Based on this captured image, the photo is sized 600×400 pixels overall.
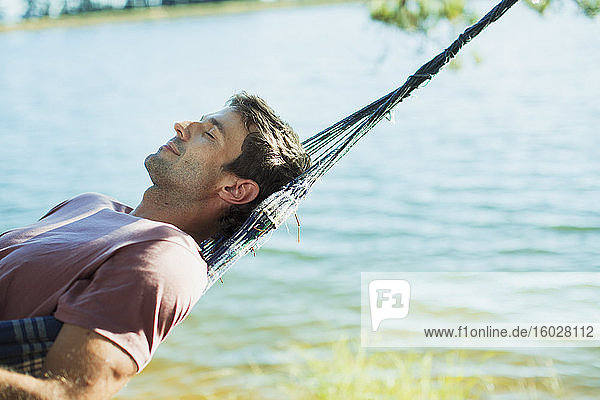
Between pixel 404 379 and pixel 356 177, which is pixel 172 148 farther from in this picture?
pixel 356 177

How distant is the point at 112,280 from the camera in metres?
1.46

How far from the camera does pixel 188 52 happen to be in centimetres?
2314

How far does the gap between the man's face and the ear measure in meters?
0.03

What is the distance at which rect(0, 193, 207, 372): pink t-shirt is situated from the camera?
142 centimetres

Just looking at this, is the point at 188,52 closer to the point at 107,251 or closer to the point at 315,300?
the point at 315,300

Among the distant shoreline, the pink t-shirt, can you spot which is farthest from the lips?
the distant shoreline

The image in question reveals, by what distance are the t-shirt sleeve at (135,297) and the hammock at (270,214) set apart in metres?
0.08

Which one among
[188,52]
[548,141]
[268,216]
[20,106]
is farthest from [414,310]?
[188,52]

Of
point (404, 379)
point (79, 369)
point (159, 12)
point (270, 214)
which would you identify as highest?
point (159, 12)

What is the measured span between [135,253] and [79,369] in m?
0.25

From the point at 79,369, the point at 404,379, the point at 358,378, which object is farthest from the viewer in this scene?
the point at 404,379

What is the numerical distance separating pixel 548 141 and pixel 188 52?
53.4ft

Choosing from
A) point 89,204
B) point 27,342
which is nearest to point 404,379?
point 89,204

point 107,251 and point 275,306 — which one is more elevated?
point 107,251
